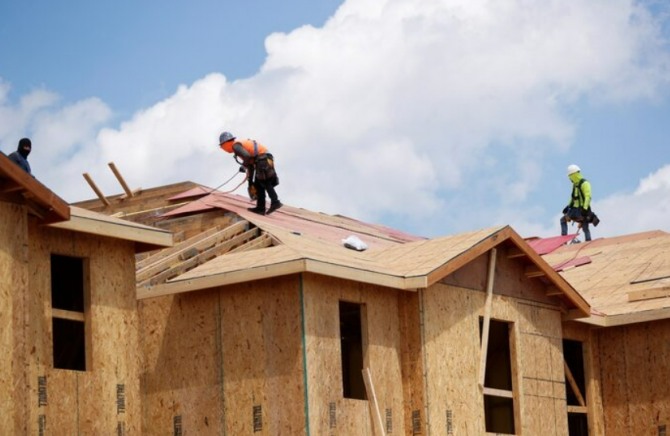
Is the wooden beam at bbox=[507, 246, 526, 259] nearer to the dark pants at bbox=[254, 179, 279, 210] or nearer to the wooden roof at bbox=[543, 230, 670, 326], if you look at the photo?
the wooden roof at bbox=[543, 230, 670, 326]

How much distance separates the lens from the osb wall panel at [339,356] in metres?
22.5

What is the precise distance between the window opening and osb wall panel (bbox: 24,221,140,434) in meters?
10.8

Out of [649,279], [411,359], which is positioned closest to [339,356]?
[411,359]

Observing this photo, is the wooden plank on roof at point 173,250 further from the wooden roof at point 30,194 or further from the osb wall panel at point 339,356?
the wooden roof at point 30,194

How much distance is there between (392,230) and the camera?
33.7 metres

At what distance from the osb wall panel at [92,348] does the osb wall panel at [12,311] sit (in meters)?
0.35

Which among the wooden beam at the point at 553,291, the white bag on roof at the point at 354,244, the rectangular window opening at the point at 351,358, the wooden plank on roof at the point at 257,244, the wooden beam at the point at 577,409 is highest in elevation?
the white bag on roof at the point at 354,244

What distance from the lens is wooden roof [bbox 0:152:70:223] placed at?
61.4ft

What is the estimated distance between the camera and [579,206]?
123ft

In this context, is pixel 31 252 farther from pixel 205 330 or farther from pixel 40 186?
pixel 205 330

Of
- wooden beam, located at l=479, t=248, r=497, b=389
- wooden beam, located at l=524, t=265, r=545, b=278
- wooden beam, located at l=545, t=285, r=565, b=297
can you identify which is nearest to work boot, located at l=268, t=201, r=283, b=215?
wooden beam, located at l=479, t=248, r=497, b=389

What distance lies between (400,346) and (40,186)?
7573 mm

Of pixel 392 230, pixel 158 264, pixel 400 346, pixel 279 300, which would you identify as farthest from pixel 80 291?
pixel 392 230

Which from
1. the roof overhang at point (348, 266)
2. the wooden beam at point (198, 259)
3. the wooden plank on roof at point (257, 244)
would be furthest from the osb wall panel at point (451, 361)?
the wooden beam at point (198, 259)
